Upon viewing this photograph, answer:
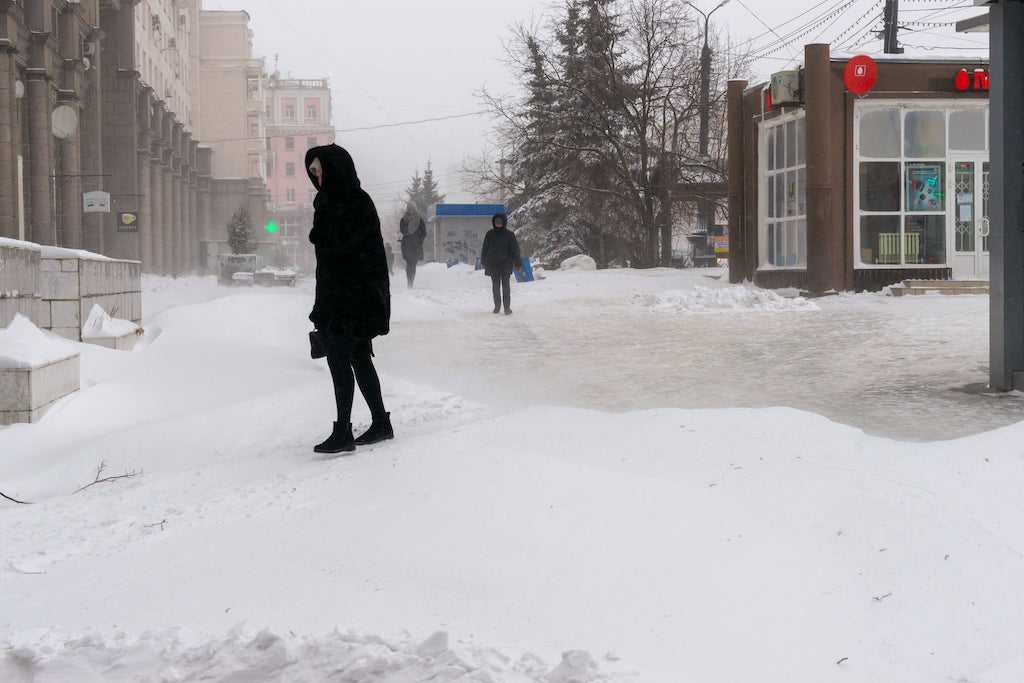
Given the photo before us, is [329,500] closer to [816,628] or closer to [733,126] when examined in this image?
[816,628]

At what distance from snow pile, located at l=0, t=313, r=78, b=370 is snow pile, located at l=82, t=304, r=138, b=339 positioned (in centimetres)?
186

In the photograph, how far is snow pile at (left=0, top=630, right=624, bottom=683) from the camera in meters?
3.33

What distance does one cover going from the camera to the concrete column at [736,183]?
2755 centimetres

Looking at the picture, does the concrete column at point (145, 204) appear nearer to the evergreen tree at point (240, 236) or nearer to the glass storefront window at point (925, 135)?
the evergreen tree at point (240, 236)

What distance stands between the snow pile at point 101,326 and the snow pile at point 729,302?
427 inches

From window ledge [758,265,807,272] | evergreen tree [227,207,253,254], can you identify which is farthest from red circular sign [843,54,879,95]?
evergreen tree [227,207,253,254]

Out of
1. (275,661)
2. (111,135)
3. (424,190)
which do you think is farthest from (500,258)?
(424,190)

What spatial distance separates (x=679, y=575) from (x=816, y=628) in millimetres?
516

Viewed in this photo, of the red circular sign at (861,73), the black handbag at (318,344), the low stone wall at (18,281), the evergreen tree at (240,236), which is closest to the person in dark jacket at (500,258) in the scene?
the red circular sign at (861,73)

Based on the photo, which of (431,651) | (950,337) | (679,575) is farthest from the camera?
(950,337)

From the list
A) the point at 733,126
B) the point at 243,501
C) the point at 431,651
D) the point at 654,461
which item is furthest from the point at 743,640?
the point at 733,126

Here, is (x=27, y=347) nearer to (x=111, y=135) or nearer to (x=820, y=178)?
Answer: (x=820, y=178)

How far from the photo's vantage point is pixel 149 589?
4102 mm

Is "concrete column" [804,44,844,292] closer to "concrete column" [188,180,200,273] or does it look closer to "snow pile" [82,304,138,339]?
"snow pile" [82,304,138,339]
